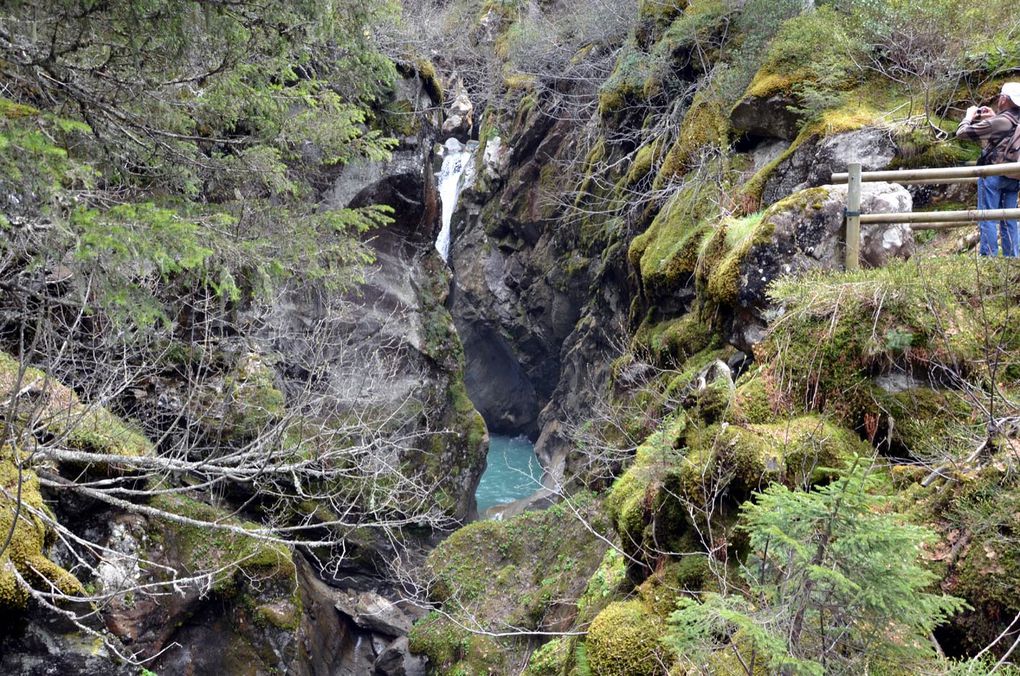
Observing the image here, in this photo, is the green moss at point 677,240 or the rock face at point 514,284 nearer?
the green moss at point 677,240

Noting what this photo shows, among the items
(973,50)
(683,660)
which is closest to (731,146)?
(973,50)

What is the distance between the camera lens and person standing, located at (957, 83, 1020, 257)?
5.10 metres

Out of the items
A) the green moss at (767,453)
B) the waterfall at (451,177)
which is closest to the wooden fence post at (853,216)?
the green moss at (767,453)

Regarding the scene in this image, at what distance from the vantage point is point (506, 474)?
66.1 feet

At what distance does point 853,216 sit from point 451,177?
18.3 m

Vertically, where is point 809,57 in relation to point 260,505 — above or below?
above

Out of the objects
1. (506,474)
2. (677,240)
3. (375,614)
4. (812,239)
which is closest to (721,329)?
(812,239)

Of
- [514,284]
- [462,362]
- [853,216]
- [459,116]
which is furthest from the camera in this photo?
[459,116]

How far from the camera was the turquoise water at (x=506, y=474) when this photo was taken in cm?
1791

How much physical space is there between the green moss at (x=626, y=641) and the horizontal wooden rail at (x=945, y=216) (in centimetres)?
358

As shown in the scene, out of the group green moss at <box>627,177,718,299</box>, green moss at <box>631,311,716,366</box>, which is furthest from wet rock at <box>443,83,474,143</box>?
green moss at <box>631,311,716,366</box>

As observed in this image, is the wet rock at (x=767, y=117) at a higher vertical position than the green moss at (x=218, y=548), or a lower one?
higher

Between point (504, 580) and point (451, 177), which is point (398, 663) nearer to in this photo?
point (504, 580)

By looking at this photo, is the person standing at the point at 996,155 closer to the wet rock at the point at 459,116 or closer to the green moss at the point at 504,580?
the green moss at the point at 504,580
